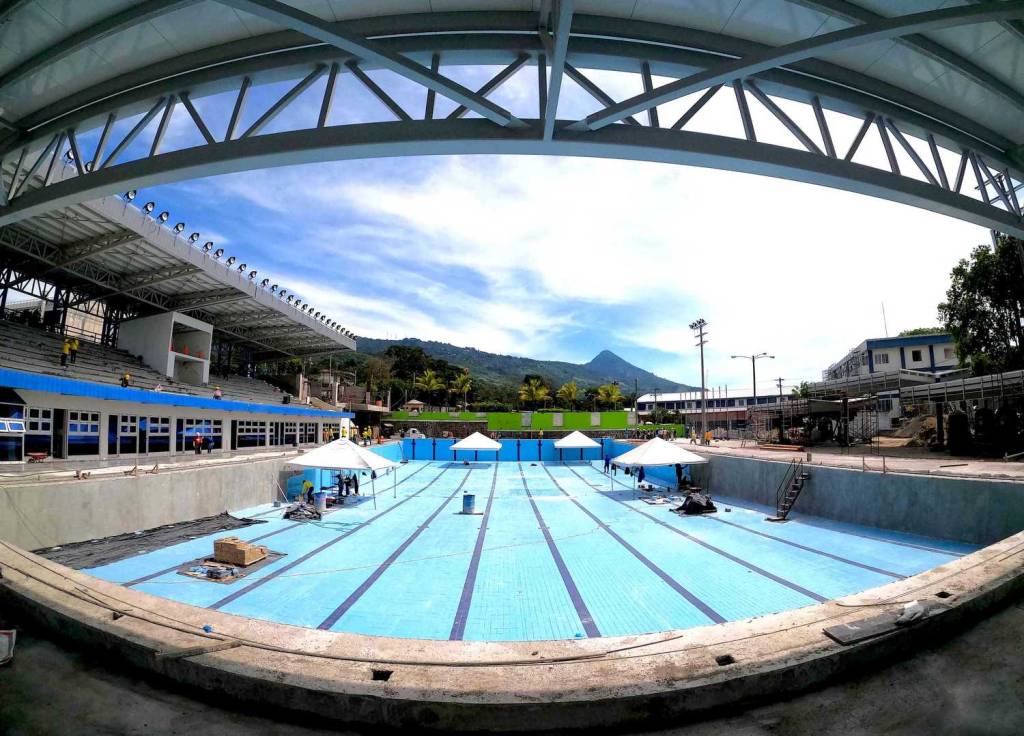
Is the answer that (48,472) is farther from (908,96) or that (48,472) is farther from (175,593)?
(908,96)

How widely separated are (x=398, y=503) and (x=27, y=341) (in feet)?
51.2

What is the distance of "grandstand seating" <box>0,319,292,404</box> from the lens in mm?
14359

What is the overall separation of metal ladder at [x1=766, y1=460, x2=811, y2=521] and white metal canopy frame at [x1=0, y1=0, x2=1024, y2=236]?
9805mm

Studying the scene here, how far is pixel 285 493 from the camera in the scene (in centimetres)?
1564

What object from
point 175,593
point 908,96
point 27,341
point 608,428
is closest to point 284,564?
point 175,593

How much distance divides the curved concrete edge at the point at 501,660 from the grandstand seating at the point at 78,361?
53.5 feet

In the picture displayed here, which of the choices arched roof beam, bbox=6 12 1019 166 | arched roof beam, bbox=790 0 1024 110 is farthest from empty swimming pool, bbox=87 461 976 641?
arched roof beam, bbox=790 0 1024 110

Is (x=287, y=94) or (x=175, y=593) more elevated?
(x=287, y=94)

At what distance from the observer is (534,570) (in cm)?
899

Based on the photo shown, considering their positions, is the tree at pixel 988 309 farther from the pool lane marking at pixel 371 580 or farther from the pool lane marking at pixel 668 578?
the pool lane marking at pixel 371 580

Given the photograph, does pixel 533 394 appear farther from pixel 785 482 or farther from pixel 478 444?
pixel 785 482

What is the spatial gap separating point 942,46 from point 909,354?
48.3m

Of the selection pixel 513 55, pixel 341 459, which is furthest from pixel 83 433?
pixel 513 55

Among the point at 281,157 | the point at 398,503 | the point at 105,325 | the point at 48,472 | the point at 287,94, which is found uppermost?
the point at 105,325
